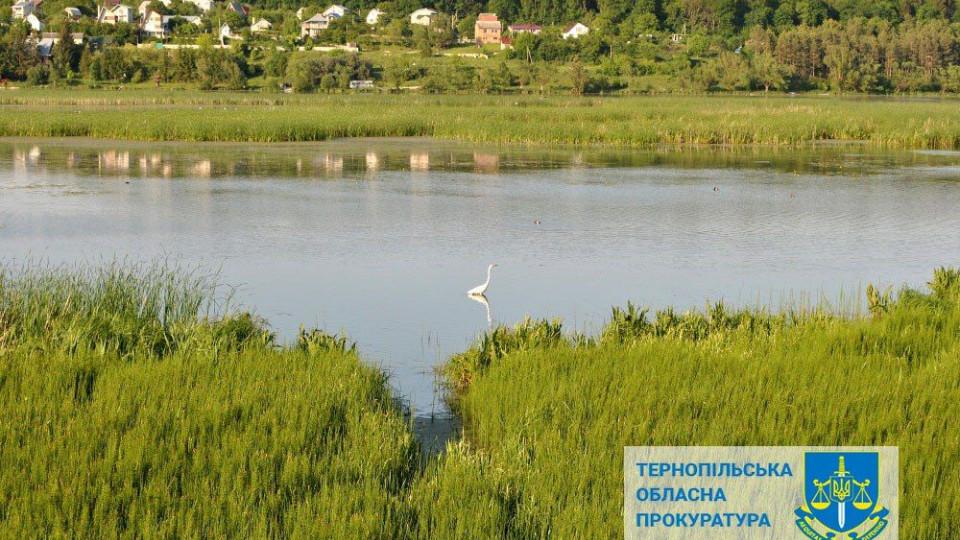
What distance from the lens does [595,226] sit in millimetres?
15586

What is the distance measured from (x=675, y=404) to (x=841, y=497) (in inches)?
47.6

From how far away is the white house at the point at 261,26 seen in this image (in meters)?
111

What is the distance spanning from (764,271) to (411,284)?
3.68 meters

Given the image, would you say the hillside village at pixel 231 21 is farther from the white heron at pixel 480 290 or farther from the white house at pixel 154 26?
the white heron at pixel 480 290

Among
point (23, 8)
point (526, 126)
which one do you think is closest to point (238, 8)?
point (23, 8)

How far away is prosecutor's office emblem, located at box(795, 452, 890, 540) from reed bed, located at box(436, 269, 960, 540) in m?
0.13

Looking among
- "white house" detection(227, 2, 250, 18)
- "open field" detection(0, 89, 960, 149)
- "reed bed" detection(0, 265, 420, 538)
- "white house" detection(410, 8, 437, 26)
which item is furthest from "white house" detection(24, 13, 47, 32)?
"reed bed" detection(0, 265, 420, 538)

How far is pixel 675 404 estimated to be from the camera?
6012 mm

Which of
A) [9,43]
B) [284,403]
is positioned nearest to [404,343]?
[284,403]

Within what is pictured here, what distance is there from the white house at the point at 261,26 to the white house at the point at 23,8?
23.4 metres

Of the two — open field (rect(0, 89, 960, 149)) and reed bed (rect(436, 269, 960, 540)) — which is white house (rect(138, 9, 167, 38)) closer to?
open field (rect(0, 89, 960, 149))

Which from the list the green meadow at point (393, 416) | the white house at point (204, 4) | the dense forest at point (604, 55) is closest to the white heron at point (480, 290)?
the green meadow at point (393, 416)

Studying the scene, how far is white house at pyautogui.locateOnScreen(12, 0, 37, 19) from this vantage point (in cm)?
12047

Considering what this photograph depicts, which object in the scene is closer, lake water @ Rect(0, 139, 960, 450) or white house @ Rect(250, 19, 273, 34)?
lake water @ Rect(0, 139, 960, 450)
